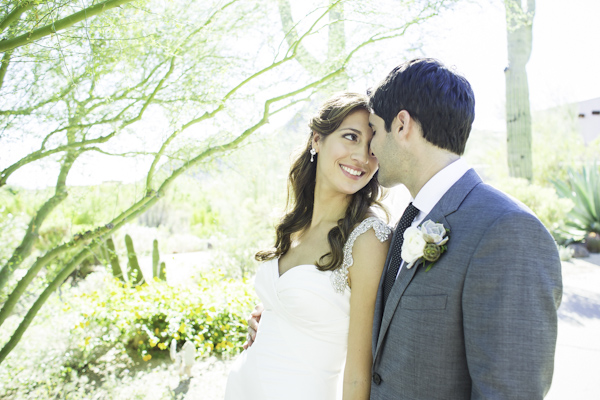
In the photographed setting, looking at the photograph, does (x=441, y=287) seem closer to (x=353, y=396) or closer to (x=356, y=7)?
(x=353, y=396)

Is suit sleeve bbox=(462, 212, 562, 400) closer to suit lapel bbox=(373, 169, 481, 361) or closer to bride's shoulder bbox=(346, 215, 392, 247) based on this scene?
suit lapel bbox=(373, 169, 481, 361)

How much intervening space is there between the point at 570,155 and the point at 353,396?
19890 mm

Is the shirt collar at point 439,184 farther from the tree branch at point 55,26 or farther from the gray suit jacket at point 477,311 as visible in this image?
the tree branch at point 55,26

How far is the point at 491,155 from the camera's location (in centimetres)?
2192

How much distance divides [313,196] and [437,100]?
4.30 feet

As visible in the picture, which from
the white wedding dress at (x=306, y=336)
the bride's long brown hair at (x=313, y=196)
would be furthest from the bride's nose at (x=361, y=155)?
the white wedding dress at (x=306, y=336)

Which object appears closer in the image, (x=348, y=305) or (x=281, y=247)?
(x=348, y=305)

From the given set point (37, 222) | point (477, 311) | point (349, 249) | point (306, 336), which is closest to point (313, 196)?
point (349, 249)

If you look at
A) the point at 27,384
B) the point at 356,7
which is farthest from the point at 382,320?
the point at 27,384

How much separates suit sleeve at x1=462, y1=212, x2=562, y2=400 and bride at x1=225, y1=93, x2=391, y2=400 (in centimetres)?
66

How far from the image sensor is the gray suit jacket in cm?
116

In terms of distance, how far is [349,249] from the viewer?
1.99m

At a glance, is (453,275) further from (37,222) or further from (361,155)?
(37,222)

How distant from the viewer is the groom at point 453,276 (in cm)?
117
